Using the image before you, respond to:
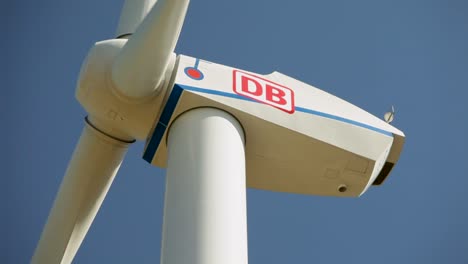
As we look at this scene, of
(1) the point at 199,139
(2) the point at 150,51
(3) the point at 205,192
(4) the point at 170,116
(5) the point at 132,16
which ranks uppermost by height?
(5) the point at 132,16

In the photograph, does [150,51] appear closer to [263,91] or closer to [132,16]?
[263,91]

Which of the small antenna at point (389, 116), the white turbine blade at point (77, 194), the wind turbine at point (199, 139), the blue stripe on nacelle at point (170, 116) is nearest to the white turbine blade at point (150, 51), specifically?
the wind turbine at point (199, 139)

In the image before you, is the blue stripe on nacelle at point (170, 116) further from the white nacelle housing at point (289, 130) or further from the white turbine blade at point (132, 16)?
the white turbine blade at point (132, 16)

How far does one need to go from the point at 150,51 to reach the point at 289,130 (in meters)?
1.36

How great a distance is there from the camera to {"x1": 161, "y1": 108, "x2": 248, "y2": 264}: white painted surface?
479 cm

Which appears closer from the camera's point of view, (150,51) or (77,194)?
(150,51)

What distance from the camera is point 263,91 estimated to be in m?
6.14

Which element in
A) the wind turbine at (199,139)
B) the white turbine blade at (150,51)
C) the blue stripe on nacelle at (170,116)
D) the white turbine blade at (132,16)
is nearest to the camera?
the wind turbine at (199,139)

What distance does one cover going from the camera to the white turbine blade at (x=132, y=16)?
669 centimetres

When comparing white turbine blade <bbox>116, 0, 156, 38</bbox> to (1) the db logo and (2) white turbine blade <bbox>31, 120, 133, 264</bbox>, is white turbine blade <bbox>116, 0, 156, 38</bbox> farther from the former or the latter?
(1) the db logo

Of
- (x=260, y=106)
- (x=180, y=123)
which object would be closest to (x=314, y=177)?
(x=260, y=106)

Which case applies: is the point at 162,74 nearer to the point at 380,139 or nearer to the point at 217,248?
the point at 217,248

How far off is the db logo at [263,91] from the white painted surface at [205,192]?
0.38 m

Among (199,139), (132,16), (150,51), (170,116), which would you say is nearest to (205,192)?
(199,139)
